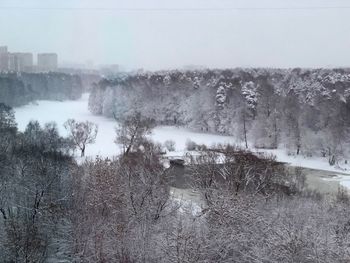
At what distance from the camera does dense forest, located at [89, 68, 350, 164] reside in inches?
A: 1500

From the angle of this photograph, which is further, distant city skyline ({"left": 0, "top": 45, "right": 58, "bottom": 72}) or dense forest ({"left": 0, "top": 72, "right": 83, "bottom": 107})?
distant city skyline ({"left": 0, "top": 45, "right": 58, "bottom": 72})

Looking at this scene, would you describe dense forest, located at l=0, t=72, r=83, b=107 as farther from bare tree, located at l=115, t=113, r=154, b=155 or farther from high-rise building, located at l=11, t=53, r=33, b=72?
bare tree, located at l=115, t=113, r=154, b=155

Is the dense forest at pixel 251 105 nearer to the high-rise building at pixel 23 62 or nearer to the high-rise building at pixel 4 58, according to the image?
the high-rise building at pixel 4 58

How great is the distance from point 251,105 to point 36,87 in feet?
156

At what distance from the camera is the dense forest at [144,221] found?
11766mm

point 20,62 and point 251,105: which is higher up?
point 20,62

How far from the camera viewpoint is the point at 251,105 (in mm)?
47094

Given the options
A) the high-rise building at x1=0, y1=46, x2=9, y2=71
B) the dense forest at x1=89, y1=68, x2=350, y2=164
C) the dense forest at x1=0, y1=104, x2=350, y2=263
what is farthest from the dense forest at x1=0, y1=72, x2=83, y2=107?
the dense forest at x1=0, y1=104, x2=350, y2=263

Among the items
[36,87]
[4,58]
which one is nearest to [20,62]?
[4,58]

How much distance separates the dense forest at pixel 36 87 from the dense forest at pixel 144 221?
46035 millimetres

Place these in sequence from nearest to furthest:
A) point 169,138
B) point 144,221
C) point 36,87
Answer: point 144,221, point 169,138, point 36,87

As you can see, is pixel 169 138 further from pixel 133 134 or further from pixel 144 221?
pixel 144 221

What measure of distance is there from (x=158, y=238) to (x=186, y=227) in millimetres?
851

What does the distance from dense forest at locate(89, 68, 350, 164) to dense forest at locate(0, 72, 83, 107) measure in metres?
9.86
